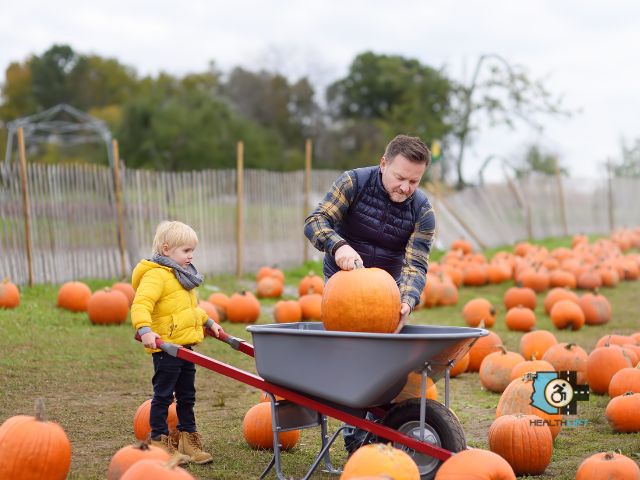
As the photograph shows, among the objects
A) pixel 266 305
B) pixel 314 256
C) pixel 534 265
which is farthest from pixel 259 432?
pixel 314 256

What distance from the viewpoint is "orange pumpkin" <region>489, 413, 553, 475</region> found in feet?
14.5

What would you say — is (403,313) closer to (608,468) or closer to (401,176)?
(401,176)

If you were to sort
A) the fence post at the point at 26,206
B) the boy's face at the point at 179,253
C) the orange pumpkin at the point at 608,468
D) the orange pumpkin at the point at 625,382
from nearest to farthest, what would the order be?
the orange pumpkin at the point at 608,468
the boy's face at the point at 179,253
the orange pumpkin at the point at 625,382
the fence post at the point at 26,206

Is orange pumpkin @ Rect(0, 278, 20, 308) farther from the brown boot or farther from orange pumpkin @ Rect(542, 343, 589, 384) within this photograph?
orange pumpkin @ Rect(542, 343, 589, 384)

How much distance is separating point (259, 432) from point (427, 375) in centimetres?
124

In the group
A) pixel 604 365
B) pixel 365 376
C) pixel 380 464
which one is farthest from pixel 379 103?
pixel 380 464

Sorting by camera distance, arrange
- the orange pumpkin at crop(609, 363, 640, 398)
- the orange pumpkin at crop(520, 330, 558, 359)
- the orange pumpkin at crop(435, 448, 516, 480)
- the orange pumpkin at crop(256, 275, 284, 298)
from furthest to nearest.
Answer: the orange pumpkin at crop(256, 275, 284, 298), the orange pumpkin at crop(520, 330, 558, 359), the orange pumpkin at crop(609, 363, 640, 398), the orange pumpkin at crop(435, 448, 516, 480)

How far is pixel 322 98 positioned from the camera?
186 ft

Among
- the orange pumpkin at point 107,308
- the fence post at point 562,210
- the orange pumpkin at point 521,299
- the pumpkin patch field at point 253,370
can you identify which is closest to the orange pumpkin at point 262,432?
the pumpkin patch field at point 253,370

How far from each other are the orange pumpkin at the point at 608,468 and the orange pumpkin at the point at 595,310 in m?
6.69

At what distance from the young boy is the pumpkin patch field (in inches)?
8.1

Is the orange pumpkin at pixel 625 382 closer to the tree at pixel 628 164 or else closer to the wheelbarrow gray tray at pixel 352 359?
the wheelbarrow gray tray at pixel 352 359

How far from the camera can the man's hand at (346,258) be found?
169 inches

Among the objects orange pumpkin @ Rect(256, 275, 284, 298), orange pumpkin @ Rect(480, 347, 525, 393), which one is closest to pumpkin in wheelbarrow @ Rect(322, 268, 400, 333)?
orange pumpkin @ Rect(480, 347, 525, 393)
